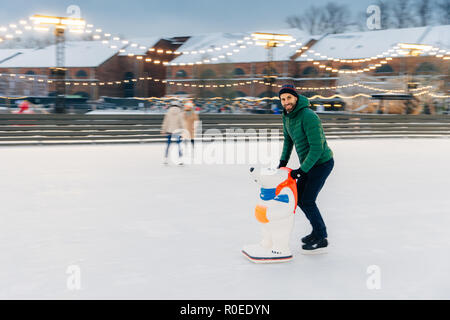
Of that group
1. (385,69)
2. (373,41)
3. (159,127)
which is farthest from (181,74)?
(159,127)

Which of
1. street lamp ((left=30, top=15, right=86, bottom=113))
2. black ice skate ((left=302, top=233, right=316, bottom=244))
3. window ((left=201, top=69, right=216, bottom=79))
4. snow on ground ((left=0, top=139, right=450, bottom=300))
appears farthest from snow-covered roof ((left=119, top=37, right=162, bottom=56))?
black ice skate ((left=302, top=233, right=316, bottom=244))

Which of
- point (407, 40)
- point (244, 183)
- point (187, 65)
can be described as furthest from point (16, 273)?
point (187, 65)

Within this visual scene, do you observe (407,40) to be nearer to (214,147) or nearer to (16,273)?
(214,147)

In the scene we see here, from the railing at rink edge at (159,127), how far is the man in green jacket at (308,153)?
1245 cm

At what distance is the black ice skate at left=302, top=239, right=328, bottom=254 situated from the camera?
14.0ft

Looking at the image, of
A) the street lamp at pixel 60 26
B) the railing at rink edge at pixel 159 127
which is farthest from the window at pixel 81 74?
the railing at rink edge at pixel 159 127

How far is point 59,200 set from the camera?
6.70 meters

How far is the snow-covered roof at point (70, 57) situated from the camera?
49.1 m

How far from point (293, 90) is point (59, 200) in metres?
4.08

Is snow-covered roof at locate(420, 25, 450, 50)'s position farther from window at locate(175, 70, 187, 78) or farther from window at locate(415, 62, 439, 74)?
window at locate(175, 70, 187, 78)

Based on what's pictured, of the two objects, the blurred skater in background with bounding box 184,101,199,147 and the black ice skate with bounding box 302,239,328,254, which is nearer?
the black ice skate with bounding box 302,239,328,254

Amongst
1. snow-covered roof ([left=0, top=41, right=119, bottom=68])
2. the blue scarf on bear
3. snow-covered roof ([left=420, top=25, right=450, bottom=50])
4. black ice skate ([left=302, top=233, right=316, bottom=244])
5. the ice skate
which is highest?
snow-covered roof ([left=420, top=25, right=450, bottom=50])

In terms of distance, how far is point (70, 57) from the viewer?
166ft

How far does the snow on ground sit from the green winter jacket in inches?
34.2
